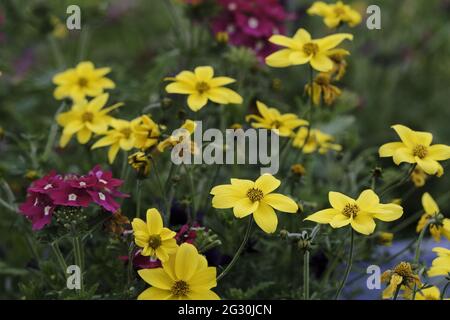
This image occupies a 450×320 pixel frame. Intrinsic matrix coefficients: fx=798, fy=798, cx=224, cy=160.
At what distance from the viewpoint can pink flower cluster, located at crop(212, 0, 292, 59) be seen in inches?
68.2

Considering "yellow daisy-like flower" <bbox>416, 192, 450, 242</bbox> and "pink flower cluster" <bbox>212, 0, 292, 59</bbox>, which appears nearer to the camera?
"yellow daisy-like flower" <bbox>416, 192, 450, 242</bbox>

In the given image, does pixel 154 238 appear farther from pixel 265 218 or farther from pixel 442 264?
pixel 442 264

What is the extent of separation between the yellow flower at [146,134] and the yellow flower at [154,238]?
0.17m

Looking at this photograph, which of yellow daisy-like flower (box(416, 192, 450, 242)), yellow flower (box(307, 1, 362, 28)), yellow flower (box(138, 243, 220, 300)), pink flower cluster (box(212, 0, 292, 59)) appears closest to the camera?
yellow flower (box(138, 243, 220, 300))

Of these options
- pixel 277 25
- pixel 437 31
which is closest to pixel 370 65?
pixel 437 31

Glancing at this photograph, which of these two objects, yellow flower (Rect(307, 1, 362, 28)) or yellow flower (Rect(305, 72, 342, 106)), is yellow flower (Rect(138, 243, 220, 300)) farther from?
yellow flower (Rect(307, 1, 362, 28))

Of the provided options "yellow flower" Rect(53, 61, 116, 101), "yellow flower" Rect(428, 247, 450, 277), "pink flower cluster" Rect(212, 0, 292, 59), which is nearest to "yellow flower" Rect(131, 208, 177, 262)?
"yellow flower" Rect(428, 247, 450, 277)

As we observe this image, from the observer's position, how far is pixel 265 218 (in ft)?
3.57

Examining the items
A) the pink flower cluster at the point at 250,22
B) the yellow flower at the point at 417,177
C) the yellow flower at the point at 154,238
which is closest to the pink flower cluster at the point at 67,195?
the yellow flower at the point at 154,238

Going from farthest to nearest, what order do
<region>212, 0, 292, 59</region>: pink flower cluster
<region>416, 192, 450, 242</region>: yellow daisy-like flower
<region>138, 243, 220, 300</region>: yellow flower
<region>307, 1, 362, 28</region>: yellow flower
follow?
<region>212, 0, 292, 59</region>: pink flower cluster
<region>307, 1, 362, 28</region>: yellow flower
<region>416, 192, 450, 242</region>: yellow daisy-like flower
<region>138, 243, 220, 300</region>: yellow flower

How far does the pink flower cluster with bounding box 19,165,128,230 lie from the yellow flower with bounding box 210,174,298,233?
17 centimetres

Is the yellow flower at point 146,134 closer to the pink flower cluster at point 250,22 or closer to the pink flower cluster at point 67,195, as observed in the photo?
the pink flower cluster at point 67,195

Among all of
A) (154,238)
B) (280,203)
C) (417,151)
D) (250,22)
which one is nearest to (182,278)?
(154,238)

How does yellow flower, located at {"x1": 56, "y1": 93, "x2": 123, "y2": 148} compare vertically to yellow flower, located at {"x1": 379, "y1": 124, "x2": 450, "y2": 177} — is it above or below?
above
